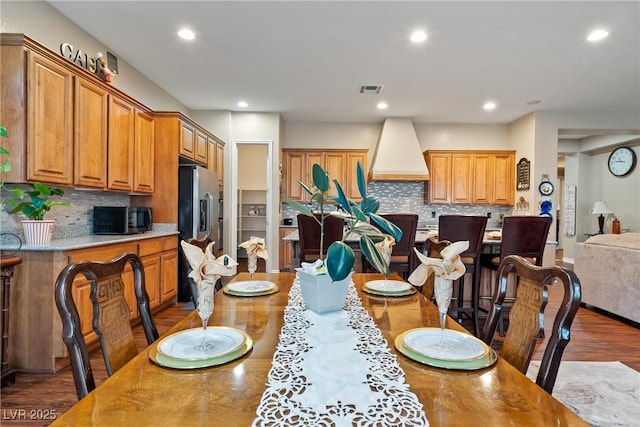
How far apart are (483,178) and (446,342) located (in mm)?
5898

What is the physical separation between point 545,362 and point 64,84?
3312mm

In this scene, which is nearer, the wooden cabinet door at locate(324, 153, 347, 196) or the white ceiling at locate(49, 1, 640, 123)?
the white ceiling at locate(49, 1, 640, 123)

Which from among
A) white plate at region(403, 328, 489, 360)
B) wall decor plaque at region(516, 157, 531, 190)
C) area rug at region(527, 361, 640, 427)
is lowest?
area rug at region(527, 361, 640, 427)

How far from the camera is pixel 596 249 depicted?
3.75 metres

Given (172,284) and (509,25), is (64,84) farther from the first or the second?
(509,25)

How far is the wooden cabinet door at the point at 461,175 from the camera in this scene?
20.4 feet

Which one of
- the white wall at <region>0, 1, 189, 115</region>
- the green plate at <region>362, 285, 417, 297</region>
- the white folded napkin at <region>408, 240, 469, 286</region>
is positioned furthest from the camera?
the white wall at <region>0, 1, 189, 115</region>

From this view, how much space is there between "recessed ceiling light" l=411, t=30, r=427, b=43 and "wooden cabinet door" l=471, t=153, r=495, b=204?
355cm

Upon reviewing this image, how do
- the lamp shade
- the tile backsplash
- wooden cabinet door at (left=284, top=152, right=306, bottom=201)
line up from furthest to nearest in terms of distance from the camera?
1. the lamp shade
2. the tile backsplash
3. wooden cabinet door at (left=284, top=152, right=306, bottom=201)

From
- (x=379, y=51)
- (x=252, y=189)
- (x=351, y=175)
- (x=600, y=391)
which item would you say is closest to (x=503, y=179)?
→ (x=351, y=175)

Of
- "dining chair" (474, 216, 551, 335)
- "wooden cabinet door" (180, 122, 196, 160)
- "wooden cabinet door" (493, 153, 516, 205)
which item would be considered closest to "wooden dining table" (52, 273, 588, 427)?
"dining chair" (474, 216, 551, 335)

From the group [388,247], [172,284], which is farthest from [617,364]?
[172,284]

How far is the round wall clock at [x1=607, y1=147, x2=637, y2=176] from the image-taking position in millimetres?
6629

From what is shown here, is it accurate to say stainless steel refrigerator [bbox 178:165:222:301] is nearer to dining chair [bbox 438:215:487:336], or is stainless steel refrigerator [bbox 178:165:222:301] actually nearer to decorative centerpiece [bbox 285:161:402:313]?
dining chair [bbox 438:215:487:336]
